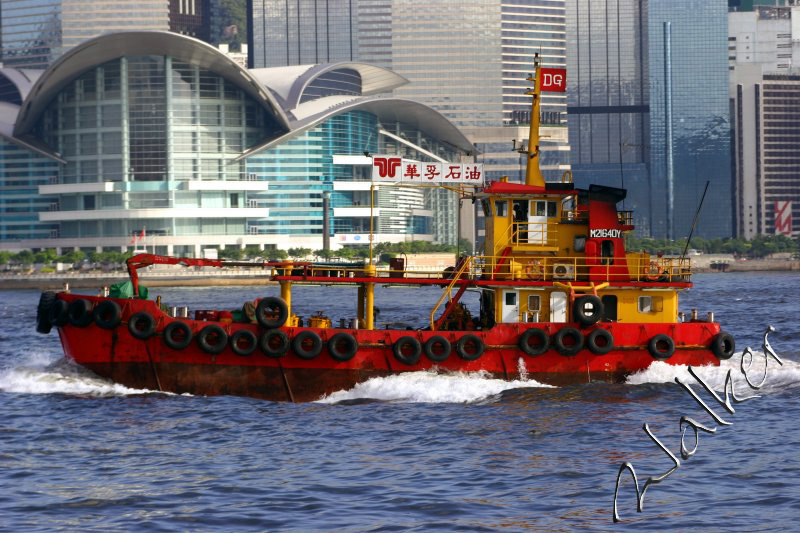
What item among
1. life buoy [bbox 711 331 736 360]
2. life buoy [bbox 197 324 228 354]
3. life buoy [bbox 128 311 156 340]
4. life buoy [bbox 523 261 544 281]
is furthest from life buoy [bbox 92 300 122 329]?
life buoy [bbox 711 331 736 360]

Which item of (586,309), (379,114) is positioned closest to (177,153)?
(379,114)

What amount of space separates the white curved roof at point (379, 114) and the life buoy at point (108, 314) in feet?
361

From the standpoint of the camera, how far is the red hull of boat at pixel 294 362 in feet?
95.0

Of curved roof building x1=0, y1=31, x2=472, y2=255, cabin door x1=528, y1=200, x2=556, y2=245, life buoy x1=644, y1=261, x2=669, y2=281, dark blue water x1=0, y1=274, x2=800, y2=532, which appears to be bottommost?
dark blue water x1=0, y1=274, x2=800, y2=532

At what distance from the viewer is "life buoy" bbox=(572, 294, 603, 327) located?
96.2 feet

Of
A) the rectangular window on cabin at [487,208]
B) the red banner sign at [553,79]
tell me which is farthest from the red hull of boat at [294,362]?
the red banner sign at [553,79]

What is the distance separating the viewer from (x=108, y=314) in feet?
95.0

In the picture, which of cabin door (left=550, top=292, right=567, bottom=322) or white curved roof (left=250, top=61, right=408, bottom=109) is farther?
white curved roof (left=250, top=61, right=408, bottom=109)

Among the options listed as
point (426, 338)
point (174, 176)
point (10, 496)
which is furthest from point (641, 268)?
point (174, 176)

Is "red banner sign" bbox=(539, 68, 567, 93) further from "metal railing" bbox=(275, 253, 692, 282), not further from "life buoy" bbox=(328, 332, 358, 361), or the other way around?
"life buoy" bbox=(328, 332, 358, 361)

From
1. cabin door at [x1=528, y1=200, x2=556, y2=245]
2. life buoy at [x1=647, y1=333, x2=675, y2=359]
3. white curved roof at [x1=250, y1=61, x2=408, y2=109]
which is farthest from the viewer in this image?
white curved roof at [x1=250, y1=61, x2=408, y2=109]

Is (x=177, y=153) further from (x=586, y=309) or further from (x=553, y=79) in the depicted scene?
(x=586, y=309)

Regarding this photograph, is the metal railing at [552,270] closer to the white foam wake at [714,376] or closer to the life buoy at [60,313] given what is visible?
the white foam wake at [714,376]

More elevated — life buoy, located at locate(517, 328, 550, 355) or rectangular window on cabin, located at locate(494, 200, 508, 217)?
rectangular window on cabin, located at locate(494, 200, 508, 217)
